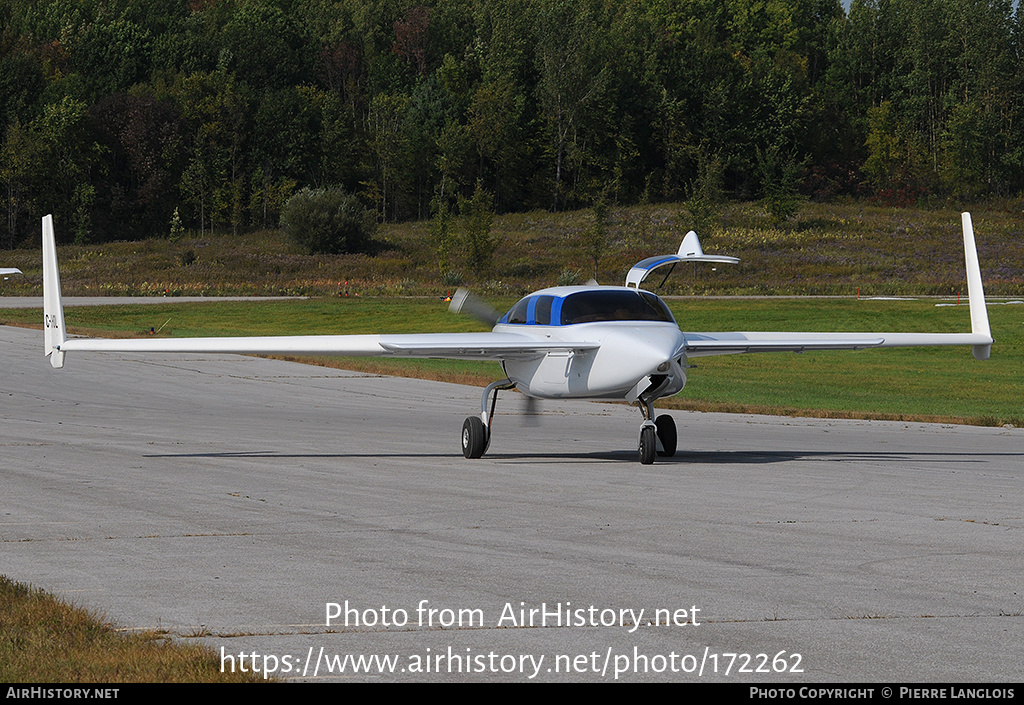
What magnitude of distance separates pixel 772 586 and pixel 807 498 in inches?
208

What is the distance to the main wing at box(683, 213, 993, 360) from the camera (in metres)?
18.1

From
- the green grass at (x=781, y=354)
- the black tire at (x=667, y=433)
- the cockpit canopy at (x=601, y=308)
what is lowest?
the green grass at (x=781, y=354)

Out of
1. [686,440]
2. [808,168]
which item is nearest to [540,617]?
[686,440]

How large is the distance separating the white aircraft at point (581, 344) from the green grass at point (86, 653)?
9.64 metres

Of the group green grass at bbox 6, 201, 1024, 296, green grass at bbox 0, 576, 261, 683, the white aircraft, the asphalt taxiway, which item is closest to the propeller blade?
the white aircraft

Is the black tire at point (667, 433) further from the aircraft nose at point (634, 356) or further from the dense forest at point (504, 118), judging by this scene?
the dense forest at point (504, 118)

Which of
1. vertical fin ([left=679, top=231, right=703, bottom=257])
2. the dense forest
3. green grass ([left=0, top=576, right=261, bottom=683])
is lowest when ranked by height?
green grass ([left=0, top=576, right=261, bottom=683])

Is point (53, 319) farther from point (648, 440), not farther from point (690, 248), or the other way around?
point (690, 248)

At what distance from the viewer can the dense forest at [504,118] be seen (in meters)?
129

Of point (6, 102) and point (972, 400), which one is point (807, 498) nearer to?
point (972, 400)

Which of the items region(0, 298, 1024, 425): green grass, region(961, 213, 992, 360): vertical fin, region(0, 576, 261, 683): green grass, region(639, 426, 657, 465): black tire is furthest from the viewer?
region(0, 298, 1024, 425): green grass

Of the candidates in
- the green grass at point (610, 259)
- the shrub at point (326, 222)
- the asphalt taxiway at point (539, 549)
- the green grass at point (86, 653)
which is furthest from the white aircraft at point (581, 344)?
the shrub at point (326, 222)

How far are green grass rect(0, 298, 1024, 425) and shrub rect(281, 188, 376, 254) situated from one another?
3321cm

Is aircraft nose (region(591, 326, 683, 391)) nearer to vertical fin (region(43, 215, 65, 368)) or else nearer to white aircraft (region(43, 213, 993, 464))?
white aircraft (region(43, 213, 993, 464))
